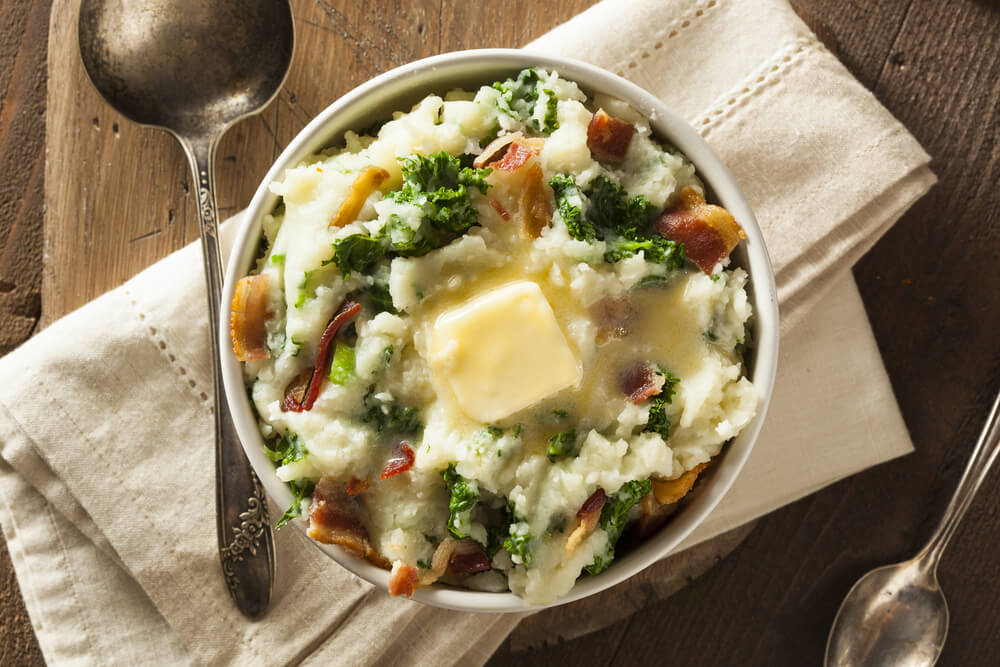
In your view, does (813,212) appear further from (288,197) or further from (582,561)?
(288,197)

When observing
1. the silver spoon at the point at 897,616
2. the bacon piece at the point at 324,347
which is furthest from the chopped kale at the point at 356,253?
the silver spoon at the point at 897,616

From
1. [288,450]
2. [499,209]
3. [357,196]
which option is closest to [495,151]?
[499,209]

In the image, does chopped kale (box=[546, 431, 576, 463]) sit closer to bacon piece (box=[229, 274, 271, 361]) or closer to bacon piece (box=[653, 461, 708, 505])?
bacon piece (box=[653, 461, 708, 505])

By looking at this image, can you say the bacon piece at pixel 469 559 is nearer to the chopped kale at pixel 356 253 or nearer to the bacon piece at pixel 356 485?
the bacon piece at pixel 356 485

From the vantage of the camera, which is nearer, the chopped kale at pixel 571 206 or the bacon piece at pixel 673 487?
the chopped kale at pixel 571 206

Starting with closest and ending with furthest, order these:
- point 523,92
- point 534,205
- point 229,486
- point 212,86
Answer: point 534,205 → point 523,92 → point 229,486 → point 212,86

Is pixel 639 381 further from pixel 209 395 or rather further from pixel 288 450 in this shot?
pixel 209 395
